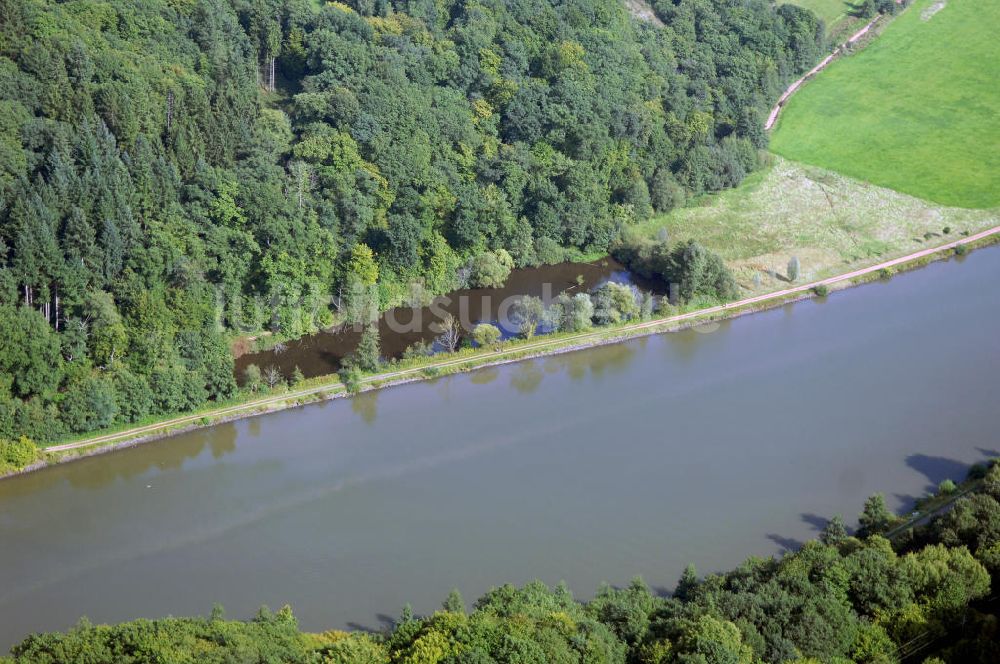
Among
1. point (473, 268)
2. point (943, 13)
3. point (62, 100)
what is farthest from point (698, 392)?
point (943, 13)

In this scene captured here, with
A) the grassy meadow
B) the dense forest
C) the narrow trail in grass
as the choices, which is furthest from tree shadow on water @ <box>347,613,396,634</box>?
the narrow trail in grass

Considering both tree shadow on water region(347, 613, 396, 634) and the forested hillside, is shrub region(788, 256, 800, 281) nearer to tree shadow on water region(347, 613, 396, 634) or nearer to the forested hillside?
the forested hillside

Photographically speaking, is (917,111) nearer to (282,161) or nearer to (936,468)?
(936,468)

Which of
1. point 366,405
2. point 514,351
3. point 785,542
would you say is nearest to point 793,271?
point 514,351

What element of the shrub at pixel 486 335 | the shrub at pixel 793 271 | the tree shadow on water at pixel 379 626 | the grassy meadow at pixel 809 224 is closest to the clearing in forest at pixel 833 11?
the grassy meadow at pixel 809 224

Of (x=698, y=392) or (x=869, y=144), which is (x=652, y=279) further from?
(x=869, y=144)

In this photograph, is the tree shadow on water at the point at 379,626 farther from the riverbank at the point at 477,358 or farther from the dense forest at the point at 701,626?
the riverbank at the point at 477,358
